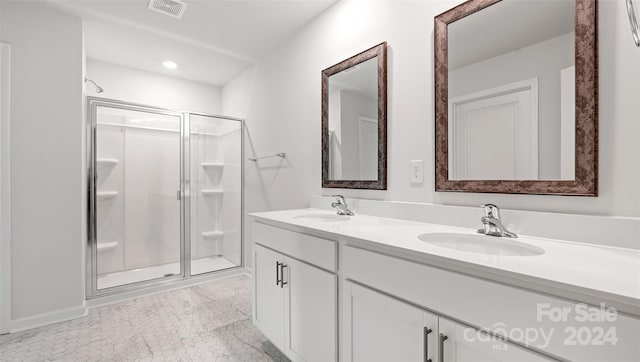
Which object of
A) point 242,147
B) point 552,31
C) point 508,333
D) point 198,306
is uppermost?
point 552,31

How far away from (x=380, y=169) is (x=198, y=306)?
189cm

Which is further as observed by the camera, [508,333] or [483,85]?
[483,85]

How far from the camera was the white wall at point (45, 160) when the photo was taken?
2.02m

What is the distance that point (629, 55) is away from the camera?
963 mm

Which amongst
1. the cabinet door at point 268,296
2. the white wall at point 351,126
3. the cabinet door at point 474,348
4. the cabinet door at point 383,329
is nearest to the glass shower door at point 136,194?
the cabinet door at point 268,296

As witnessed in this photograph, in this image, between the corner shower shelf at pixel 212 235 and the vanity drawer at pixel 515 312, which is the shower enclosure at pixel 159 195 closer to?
the corner shower shelf at pixel 212 235

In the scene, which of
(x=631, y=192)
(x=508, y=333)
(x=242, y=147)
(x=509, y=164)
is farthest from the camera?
(x=242, y=147)

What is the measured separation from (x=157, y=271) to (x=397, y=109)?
9.12ft

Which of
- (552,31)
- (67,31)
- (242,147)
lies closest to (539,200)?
(552,31)

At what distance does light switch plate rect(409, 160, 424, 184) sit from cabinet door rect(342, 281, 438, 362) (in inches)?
27.7

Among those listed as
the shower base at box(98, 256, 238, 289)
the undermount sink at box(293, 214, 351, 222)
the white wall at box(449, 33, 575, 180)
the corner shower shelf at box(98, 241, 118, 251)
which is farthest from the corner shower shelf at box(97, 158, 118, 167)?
the white wall at box(449, 33, 575, 180)

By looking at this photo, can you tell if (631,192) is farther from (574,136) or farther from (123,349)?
(123,349)

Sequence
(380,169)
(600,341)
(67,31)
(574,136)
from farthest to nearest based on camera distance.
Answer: (67,31)
(380,169)
(574,136)
(600,341)

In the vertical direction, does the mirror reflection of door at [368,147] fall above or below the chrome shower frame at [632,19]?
below
